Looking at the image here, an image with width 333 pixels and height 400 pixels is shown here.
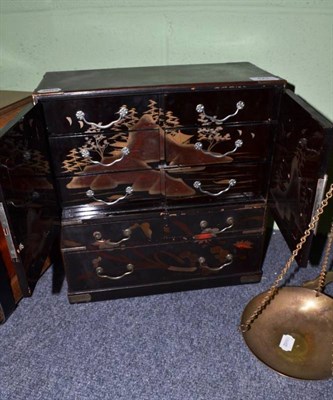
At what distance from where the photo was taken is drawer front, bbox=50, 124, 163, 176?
1668mm

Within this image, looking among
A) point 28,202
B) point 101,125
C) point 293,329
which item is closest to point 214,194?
point 101,125

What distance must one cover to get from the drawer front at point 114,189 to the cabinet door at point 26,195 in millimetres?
109

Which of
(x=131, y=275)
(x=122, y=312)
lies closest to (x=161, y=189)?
(x=131, y=275)

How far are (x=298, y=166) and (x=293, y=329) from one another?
87 cm

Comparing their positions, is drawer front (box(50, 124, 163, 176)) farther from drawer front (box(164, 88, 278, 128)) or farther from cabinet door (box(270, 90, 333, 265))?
cabinet door (box(270, 90, 333, 265))

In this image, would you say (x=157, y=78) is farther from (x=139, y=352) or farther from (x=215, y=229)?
(x=139, y=352)

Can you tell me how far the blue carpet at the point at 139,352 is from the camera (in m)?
1.66

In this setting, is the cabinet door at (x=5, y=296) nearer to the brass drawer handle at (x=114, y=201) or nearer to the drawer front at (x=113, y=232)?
the drawer front at (x=113, y=232)

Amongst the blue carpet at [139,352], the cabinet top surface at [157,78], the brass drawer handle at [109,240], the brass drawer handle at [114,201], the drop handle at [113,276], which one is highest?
the cabinet top surface at [157,78]

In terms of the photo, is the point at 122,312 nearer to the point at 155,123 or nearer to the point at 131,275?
the point at 131,275

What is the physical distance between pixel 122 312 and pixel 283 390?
35.9 inches

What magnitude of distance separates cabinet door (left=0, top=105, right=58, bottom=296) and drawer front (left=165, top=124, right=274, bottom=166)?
1.90ft

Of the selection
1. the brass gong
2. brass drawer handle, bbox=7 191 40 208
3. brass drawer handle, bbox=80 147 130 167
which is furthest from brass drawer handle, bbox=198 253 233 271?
brass drawer handle, bbox=7 191 40 208

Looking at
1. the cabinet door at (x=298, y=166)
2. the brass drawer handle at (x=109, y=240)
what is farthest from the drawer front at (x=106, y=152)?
the cabinet door at (x=298, y=166)
